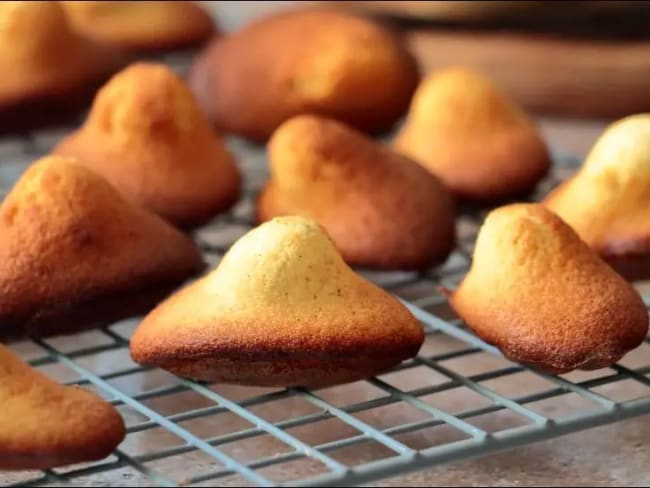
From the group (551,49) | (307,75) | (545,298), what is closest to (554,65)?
(551,49)

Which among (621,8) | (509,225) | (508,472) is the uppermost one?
(621,8)

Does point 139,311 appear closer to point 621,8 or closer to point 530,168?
point 530,168

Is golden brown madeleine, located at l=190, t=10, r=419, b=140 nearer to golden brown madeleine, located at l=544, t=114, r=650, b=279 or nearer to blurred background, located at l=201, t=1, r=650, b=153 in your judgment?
blurred background, located at l=201, t=1, r=650, b=153

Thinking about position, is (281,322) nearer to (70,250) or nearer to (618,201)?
(70,250)

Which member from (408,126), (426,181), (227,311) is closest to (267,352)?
(227,311)

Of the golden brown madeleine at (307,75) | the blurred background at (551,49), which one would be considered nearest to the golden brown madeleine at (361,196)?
the golden brown madeleine at (307,75)

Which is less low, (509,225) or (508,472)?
(509,225)
